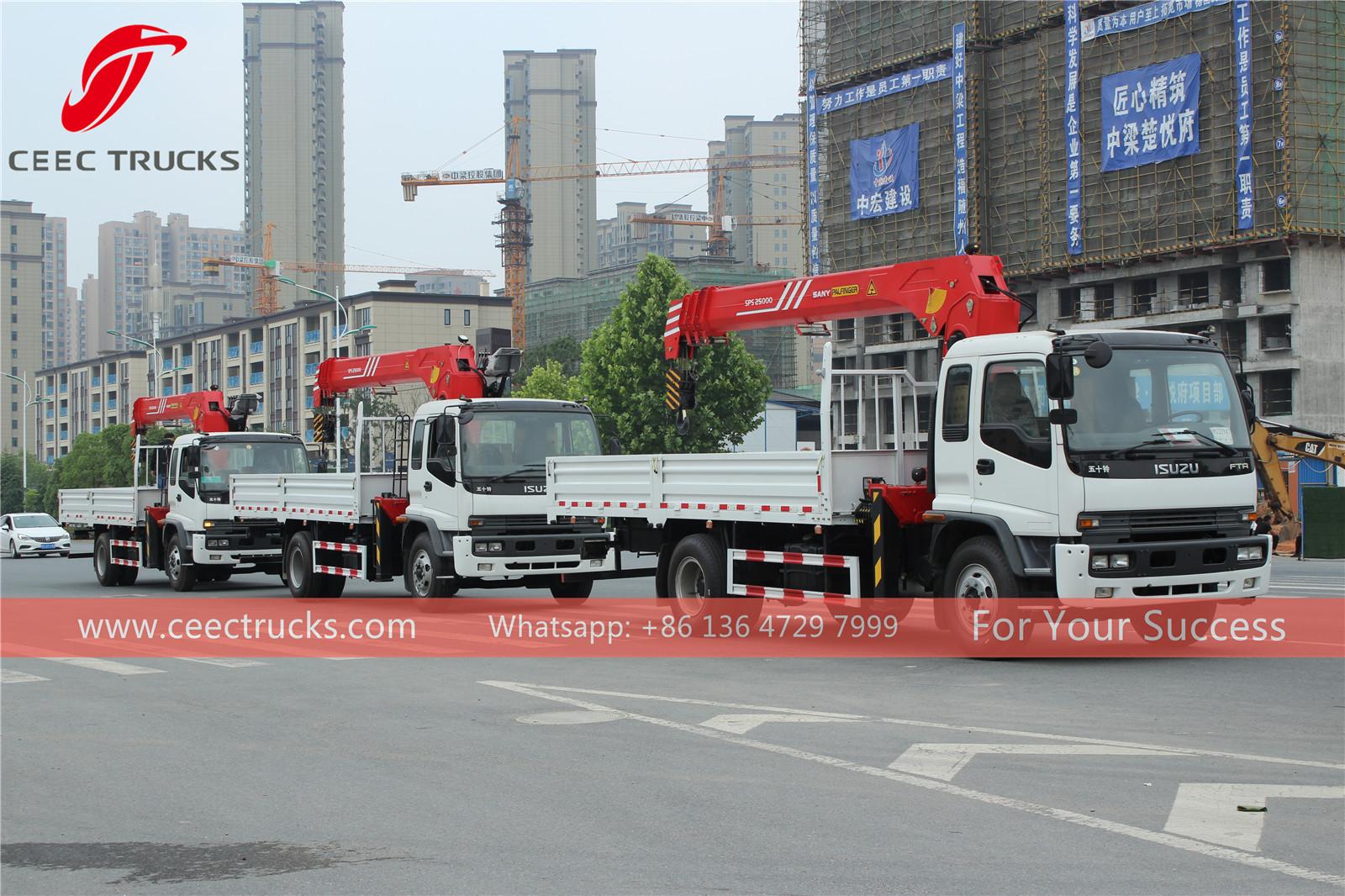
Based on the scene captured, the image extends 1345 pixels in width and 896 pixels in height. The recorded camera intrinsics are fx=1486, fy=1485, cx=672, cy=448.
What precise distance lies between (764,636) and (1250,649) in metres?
4.67

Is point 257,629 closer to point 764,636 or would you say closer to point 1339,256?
point 764,636

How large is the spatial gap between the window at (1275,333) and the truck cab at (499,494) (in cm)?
4737

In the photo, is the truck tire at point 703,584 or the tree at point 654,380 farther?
the tree at point 654,380

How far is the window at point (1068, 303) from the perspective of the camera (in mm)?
68000

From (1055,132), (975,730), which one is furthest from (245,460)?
(1055,132)

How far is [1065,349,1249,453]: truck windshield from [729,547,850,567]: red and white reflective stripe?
2.59 m

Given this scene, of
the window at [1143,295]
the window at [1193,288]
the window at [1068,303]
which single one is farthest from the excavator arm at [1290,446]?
the window at [1068,303]

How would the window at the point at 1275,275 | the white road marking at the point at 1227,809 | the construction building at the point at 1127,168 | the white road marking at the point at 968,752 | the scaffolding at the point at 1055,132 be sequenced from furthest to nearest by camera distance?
the window at the point at 1275,275
the construction building at the point at 1127,168
the scaffolding at the point at 1055,132
the white road marking at the point at 968,752
the white road marking at the point at 1227,809

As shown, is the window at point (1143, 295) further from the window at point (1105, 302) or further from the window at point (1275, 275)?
the window at point (1275, 275)

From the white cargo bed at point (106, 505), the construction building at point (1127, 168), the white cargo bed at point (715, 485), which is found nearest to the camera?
the white cargo bed at point (715, 485)

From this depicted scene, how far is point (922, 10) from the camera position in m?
75.4

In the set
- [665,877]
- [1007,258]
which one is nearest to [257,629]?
[665,877]

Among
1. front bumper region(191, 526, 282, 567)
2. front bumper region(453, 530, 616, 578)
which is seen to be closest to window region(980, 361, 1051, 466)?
front bumper region(453, 530, 616, 578)

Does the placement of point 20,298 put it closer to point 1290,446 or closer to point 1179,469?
point 1290,446
